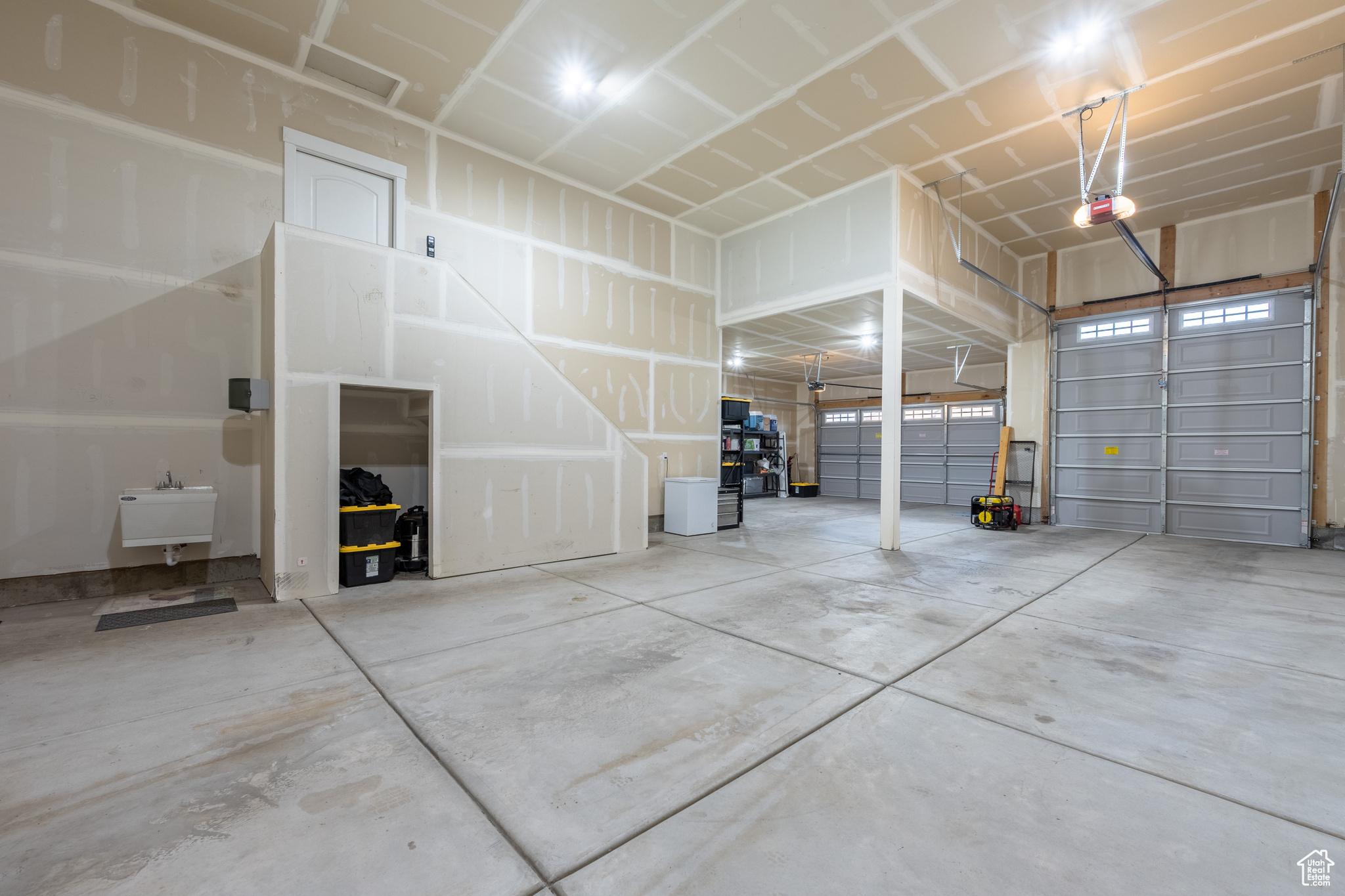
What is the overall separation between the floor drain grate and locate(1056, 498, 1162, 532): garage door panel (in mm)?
11140

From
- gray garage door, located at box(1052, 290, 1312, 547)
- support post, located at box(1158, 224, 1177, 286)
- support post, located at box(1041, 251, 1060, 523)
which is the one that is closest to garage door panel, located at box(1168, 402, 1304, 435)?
gray garage door, located at box(1052, 290, 1312, 547)

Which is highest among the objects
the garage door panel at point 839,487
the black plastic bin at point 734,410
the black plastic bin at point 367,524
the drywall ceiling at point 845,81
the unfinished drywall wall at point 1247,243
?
the drywall ceiling at point 845,81

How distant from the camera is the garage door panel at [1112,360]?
8.28 meters

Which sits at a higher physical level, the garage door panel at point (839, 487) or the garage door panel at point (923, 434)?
the garage door panel at point (923, 434)

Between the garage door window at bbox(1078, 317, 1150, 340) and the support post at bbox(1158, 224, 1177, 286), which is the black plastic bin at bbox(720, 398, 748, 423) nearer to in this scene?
the garage door window at bbox(1078, 317, 1150, 340)

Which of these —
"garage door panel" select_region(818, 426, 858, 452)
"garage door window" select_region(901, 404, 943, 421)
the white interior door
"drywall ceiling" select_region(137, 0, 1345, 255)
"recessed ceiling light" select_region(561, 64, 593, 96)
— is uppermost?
"recessed ceiling light" select_region(561, 64, 593, 96)

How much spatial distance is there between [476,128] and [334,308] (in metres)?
2.84

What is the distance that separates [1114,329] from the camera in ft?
28.4

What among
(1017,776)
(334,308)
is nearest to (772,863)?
(1017,776)

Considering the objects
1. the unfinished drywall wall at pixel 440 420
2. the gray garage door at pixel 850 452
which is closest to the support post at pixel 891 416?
the unfinished drywall wall at pixel 440 420

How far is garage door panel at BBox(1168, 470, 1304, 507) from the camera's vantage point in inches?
284

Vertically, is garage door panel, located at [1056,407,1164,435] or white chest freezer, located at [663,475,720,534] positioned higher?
garage door panel, located at [1056,407,1164,435]

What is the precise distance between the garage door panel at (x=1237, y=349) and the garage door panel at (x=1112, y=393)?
0.39 m

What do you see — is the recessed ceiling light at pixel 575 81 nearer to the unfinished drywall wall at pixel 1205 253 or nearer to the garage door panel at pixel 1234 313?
the unfinished drywall wall at pixel 1205 253
